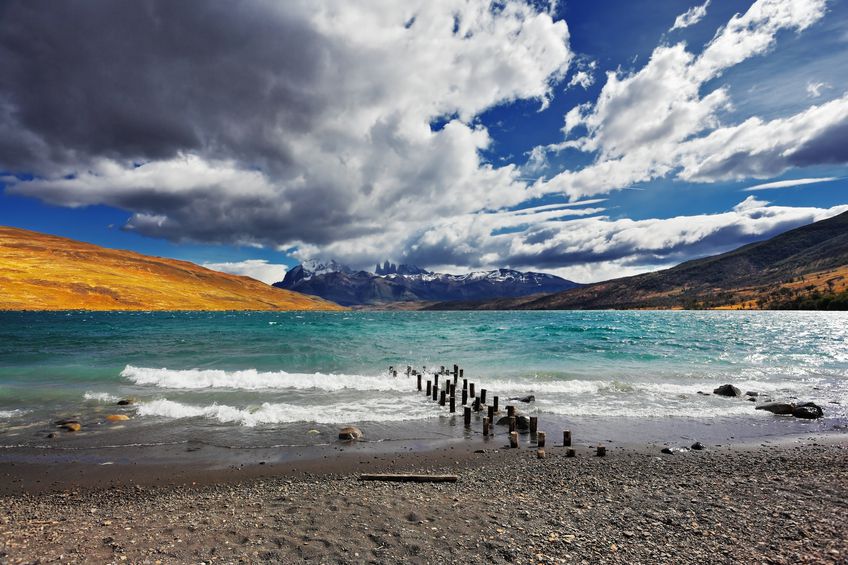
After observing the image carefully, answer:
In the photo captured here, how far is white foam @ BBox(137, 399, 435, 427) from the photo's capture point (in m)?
19.9

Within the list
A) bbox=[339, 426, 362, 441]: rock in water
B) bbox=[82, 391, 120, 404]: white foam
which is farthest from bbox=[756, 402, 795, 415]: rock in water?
bbox=[82, 391, 120, 404]: white foam

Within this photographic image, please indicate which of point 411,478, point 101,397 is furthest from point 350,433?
point 101,397

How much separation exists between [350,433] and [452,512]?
778 centimetres

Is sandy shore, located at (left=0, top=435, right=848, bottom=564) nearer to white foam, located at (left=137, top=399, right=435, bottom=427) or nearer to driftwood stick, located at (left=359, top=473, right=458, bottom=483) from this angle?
driftwood stick, located at (left=359, top=473, right=458, bottom=483)

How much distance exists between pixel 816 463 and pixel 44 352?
6184cm

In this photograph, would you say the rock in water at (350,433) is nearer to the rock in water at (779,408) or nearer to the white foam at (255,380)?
the white foam at (255,380)

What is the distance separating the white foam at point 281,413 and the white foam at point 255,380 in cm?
592

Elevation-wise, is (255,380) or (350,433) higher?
(255,380)

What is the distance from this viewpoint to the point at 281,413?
20781mm

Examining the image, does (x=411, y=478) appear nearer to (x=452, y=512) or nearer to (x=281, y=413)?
(x=452, y=512)

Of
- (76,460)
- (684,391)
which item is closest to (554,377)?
(684,391)

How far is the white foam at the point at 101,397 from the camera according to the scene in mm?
23938

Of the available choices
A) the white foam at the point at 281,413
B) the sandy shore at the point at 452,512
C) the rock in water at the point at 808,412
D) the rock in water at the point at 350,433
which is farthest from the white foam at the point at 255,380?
the rock in water at the point at 808,412

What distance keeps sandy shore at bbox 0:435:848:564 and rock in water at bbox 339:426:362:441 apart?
222cm
